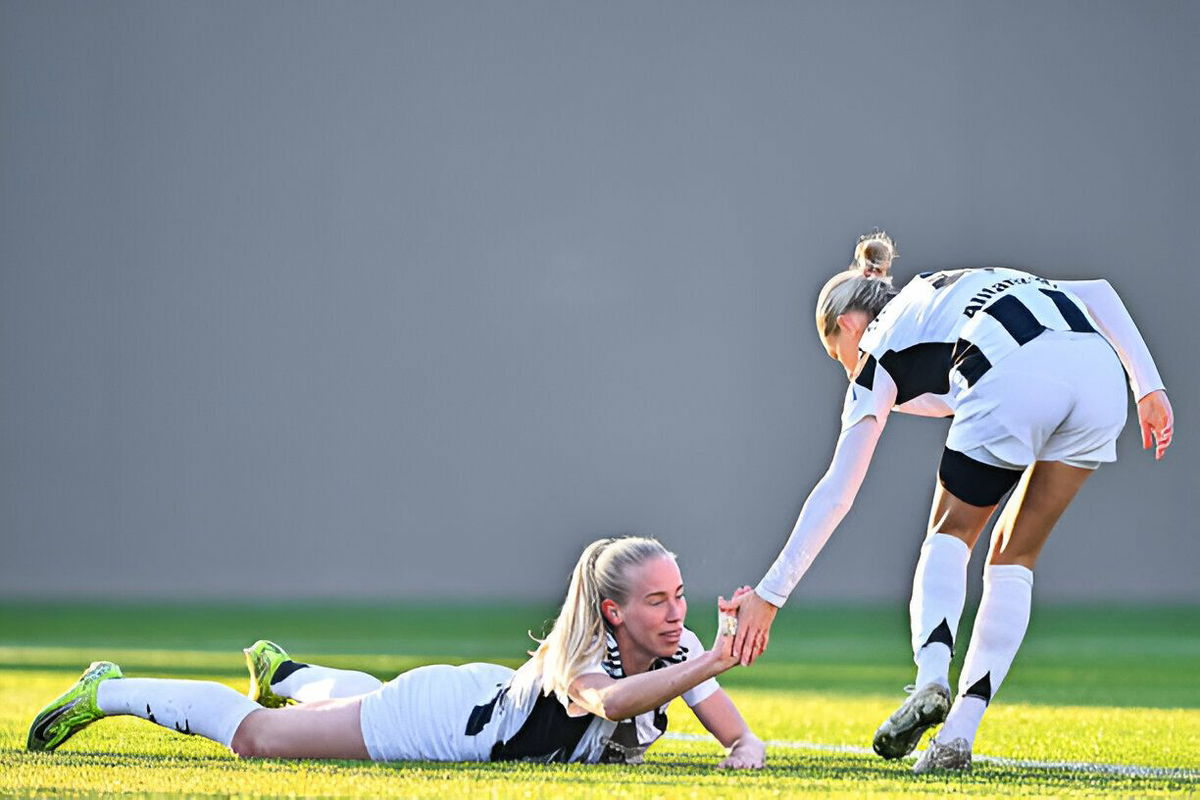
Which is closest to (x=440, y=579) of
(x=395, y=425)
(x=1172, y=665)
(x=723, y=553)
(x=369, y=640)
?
(x=395, y=425)

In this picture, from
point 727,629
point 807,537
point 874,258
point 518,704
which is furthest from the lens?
point 874,258

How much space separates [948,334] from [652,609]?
0.85 metres

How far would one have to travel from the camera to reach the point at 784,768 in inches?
142

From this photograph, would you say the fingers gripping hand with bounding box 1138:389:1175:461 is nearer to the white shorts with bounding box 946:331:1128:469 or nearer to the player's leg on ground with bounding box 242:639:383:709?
the white shorts with bounding box 946:331:1128:469

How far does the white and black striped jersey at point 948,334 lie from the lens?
3.67 m

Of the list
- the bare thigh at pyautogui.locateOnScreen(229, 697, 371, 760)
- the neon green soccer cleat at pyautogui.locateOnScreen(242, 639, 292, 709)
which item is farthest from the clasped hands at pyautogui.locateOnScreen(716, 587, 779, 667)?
the neon green soccer cleat at pyautogui.locateOnScreen(242, 639, 292, 709)

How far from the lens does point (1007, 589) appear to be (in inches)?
144

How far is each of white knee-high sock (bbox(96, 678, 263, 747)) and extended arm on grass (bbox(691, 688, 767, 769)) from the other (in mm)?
911

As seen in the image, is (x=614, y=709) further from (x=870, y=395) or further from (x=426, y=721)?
(x=870, y=395)

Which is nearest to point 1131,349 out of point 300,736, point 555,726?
point 555,726

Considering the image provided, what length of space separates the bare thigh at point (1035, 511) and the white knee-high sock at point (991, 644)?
0.04 metres

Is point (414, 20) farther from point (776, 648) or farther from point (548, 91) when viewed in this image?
point (776, 648)

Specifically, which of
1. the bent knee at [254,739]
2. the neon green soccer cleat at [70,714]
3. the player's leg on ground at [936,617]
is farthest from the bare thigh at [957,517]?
the neon green soccer cleat at [70,714]

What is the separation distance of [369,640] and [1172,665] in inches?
167
